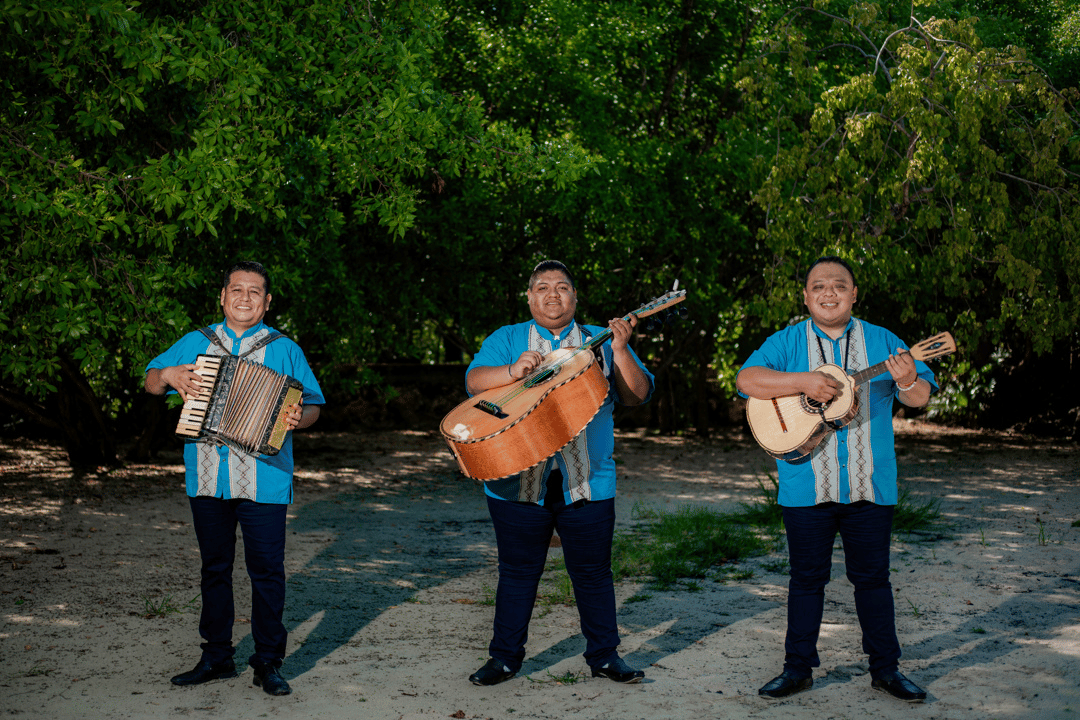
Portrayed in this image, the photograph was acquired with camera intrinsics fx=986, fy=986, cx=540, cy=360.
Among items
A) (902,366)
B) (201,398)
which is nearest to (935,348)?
→ (902,366)

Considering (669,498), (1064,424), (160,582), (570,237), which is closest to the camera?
(160,582)

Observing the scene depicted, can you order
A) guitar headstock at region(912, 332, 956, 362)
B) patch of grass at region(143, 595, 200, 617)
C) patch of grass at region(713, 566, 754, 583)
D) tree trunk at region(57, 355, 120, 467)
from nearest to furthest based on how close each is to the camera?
1. guitar headstock at region(912, 332, 956, 362)
2. patch of grass at region(143, 595, 200, 617)
3. patch of grass at region(713, 566, 754, 583)
4. tree trunk at region(57, 355, 120, 467)

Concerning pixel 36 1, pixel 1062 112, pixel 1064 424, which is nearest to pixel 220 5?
pixel 36 1

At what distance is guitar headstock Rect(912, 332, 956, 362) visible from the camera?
4059mm

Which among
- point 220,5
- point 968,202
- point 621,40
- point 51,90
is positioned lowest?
point 968,202

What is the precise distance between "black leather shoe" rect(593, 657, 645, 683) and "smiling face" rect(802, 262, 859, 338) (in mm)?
1788

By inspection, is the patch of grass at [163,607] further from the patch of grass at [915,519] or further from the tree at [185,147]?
the patch of grass at [915,519]

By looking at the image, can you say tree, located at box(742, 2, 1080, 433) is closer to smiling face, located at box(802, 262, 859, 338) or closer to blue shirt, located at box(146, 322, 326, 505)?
smiling face, located at box(802, 262, 859, 338)

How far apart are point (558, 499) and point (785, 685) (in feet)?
4.14

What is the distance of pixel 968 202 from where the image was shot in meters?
9.20

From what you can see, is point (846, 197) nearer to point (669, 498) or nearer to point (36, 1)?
point (669, 498)

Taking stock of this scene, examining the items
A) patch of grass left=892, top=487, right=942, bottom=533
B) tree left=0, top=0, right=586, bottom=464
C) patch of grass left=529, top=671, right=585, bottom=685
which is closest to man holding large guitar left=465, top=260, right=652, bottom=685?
patch of grass left=529, top=671, right=585, bottom=685

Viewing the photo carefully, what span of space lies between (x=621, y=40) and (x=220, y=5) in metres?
5.22

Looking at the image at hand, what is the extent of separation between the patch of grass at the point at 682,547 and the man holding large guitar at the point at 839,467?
2.17 m
